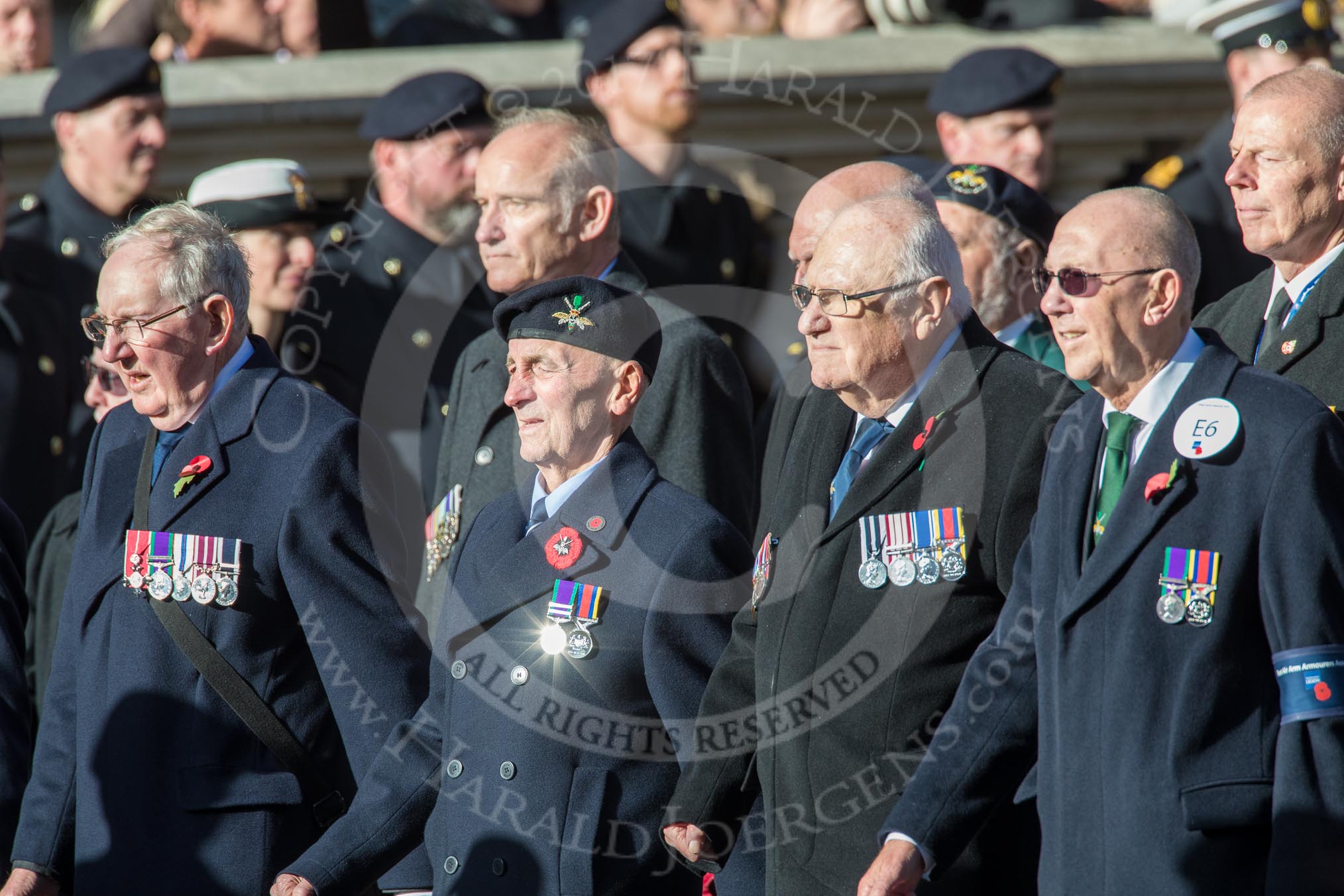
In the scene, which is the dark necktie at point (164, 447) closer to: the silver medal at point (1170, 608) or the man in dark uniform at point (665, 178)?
the silver medal at point (1170, 608)

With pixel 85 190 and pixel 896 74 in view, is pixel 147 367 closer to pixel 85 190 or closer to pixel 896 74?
pixel 85 190

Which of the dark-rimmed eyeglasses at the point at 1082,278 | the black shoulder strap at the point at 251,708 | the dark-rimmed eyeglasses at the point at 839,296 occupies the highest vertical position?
the dark-rimmed eyeglasses at the point at 1082,278

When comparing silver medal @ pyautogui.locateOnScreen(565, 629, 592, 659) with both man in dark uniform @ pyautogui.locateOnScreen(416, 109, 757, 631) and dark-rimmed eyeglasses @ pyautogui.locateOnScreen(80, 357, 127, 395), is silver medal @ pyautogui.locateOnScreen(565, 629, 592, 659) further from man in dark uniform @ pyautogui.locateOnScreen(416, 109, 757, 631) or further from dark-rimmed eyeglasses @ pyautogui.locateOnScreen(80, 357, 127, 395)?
dark-rimmed eyeglasses @ pyautogui.locateOnScreen(80, 357, 127, 395)

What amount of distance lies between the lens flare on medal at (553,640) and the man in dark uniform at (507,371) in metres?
1.15

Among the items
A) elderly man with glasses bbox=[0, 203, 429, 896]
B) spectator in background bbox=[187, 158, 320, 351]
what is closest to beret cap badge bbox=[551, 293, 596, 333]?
elderly man with glasses bbox=[0, 203, 429, 896]

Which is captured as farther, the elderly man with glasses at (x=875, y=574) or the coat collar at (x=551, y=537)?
the coat collar at (x=551, y=537)

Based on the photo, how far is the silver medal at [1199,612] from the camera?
3.51m

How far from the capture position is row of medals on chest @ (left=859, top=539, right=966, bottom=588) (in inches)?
159

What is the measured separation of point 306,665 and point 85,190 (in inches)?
132

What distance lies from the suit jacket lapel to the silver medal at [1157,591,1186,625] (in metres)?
1.04

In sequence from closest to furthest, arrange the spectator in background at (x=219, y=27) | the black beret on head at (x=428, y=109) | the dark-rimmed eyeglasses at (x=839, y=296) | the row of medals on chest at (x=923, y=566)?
the row of medals on chest at (x=923, y=566) → the dark-rimmed eyeglasses at (x=839, y=296) → the black beret on head at (x=428, y=109) → the spectator in background at (x=219, y=27)

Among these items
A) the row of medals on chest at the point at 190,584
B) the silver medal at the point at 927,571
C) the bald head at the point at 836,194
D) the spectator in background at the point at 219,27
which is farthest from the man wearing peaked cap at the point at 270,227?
the silver medal at the point at 927,571

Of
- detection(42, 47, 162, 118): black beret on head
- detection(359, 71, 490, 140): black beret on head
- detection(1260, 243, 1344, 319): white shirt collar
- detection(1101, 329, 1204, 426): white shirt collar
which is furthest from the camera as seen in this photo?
detection(42, 47, 162, 118): black beret on head

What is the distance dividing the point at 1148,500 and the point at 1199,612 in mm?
238
